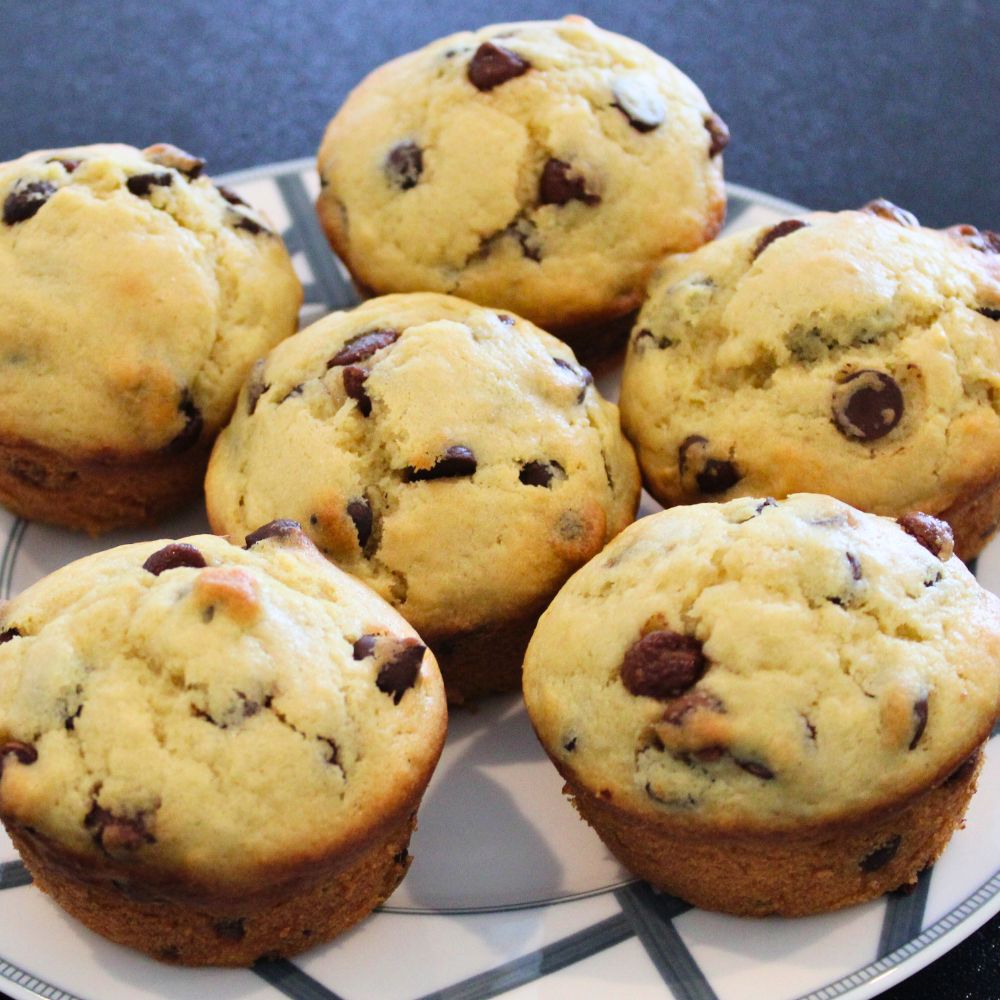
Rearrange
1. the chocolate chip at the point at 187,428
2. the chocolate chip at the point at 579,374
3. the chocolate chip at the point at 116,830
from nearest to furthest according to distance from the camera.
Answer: the chocolate chip at the point at 116,830 → the chocolate chip at the point at 579,374 → the chocolate chip at the point at 187,428

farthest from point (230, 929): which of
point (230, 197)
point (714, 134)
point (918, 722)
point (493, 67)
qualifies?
point (714, 134)

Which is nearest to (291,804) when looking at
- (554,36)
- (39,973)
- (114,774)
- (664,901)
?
(114,774)

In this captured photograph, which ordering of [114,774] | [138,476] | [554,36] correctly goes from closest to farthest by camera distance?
1. [114,774]
2. [138,476]
3. [554,36]

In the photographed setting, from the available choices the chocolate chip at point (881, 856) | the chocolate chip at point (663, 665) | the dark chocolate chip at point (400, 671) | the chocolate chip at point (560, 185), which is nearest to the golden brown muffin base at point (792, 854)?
the chocolate chip at point (881, 856)

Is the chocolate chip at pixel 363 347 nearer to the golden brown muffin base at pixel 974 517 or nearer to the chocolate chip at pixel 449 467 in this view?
the chocolate chip at pixel 449 467

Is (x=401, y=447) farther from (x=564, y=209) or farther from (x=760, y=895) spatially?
(x=760, y=895)

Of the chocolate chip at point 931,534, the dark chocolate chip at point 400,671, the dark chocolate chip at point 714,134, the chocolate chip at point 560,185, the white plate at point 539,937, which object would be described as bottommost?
the white plate at point 539,937

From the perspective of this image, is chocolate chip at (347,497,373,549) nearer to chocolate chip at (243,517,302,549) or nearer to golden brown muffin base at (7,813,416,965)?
chocolate chip at (243,517,302,549)

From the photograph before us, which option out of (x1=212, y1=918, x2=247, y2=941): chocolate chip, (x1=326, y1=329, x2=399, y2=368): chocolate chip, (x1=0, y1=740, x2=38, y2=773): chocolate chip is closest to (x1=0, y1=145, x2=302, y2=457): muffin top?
(x1=326, y1=329, x2=399, y2=368): chocolate chip
